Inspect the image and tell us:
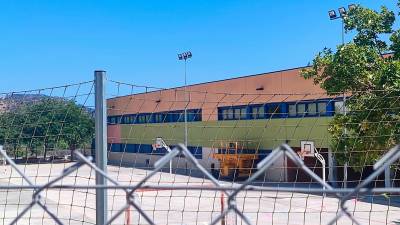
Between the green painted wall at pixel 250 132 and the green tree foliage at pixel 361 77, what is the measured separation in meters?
9.48

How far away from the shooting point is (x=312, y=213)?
1872 cm

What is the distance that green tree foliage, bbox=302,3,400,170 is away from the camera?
1058 cm

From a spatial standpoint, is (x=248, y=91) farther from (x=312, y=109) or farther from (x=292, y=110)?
(x=312, y=109)

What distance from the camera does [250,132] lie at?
31.1 meters

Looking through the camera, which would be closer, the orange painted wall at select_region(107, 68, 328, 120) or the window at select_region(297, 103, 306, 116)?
the orange painted wall at select_region(107, 68, 328, 120)

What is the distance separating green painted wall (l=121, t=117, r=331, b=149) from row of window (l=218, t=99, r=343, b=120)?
1.01 ft

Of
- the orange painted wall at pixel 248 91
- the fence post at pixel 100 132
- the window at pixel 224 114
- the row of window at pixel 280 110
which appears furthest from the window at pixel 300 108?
the fence post at pixel 100 132

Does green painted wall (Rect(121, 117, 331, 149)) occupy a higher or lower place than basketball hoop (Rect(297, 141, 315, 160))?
higher

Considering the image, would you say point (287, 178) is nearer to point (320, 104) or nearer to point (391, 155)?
point (320, 104)

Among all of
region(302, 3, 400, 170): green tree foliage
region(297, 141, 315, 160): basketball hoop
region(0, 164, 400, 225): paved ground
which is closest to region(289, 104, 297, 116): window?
region(297, 141, 315, 160): basketball hoop

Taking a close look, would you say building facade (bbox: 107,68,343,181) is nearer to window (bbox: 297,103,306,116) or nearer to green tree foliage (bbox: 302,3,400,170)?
window (bbox: 297,103,306,116)

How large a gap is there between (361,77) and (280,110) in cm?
1445

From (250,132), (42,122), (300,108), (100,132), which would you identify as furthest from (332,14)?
(100,132)

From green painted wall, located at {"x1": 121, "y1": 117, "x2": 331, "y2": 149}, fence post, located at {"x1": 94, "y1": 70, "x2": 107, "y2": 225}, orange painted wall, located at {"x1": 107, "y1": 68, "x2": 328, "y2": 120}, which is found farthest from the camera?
orange painted wall, located at {"x1": 107, "y1": 68, "x2": 328, "y2": 120}
